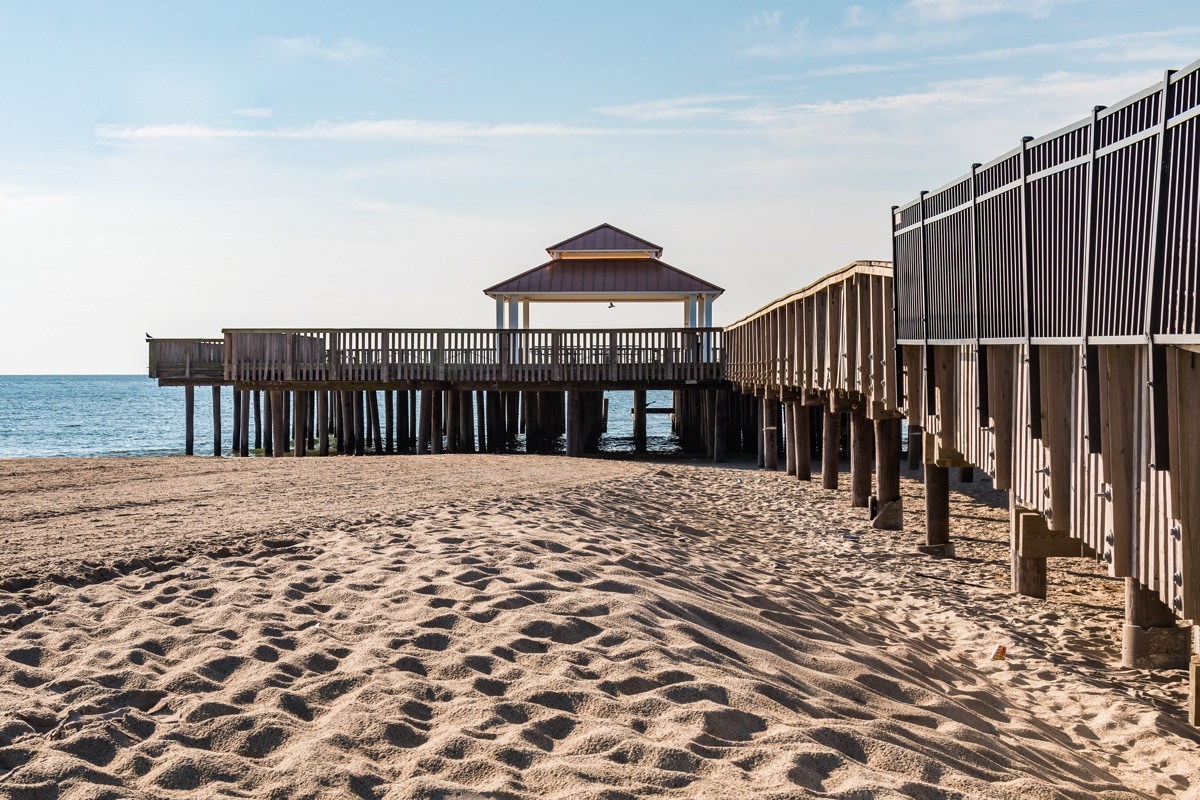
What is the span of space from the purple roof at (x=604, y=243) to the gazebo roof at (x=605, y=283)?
0.43m

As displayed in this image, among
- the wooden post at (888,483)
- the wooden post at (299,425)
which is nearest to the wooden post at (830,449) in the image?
the wooden post at (888,483)

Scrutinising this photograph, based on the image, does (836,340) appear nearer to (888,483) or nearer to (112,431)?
(888,483)

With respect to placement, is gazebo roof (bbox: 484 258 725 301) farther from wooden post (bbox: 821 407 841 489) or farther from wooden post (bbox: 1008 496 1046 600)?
wooden post (bbox: 1008 496 1046 600)

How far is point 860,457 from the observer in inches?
577

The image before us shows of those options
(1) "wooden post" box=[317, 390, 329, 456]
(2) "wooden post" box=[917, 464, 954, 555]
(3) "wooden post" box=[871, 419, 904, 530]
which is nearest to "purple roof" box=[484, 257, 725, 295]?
(1) "wooden post" box=[317, 390, 329, 456]

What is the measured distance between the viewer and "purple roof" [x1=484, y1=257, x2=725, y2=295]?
1103 inches

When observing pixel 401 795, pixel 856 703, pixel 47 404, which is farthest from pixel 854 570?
pixel 47 404

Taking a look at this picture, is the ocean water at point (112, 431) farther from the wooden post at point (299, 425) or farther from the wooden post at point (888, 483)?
the wooden post at point (888, 483)

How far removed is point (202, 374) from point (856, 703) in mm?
23807

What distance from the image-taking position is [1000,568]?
11.0 meters

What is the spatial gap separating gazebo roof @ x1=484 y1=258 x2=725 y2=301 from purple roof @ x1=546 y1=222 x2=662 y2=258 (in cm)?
43

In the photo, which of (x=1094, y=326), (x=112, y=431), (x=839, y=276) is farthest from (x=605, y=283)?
(x=112, y=431)

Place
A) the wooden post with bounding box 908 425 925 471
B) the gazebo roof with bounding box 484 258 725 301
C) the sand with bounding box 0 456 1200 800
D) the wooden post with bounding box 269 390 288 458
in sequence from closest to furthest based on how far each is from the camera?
1. the sand with bounding box 0 456 1200 800
2. the wooden post with bounding box 908 425 925 471
3. the wooden post with bounding box 269 390 288 458
4. the gazebo roof with bounding box 484 258 725 301

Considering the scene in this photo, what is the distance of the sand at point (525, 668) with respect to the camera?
4.38 meters
